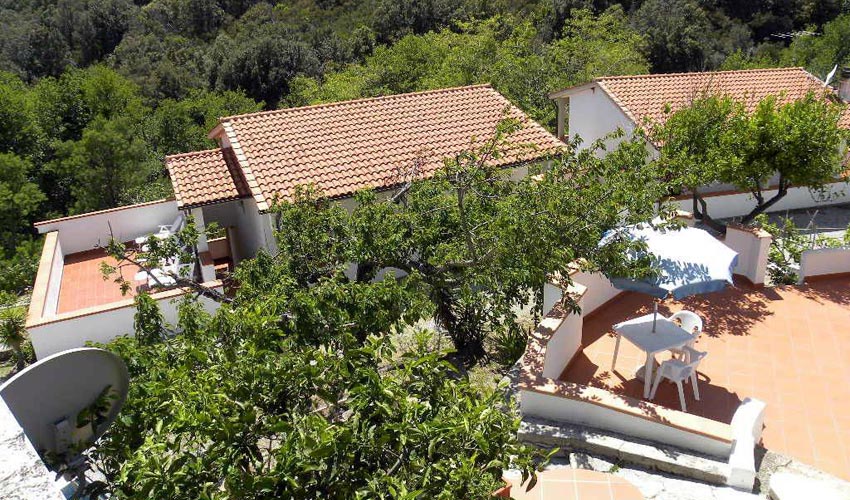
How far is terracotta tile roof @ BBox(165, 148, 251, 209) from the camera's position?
16.0 meters

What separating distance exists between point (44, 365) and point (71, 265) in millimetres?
15792

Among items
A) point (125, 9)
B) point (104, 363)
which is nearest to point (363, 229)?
point (104, 363)

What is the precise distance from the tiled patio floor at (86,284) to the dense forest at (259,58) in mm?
4586

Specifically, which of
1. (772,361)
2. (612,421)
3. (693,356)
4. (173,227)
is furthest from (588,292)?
(173,227)

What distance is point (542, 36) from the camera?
171 ft

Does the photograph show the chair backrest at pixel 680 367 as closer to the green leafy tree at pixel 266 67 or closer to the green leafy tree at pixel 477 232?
the green leafy tree at pixel 477 232

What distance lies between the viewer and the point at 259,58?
50.8 meters

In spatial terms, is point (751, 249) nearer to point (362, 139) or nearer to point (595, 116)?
point (362, 139)

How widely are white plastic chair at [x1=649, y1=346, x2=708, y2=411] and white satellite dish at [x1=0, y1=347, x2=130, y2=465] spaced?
6.96 meters

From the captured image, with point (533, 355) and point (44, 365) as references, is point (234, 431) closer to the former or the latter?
point (44, 365)

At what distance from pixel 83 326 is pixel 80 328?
7 centimetres

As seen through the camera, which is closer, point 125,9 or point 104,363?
point 104,363

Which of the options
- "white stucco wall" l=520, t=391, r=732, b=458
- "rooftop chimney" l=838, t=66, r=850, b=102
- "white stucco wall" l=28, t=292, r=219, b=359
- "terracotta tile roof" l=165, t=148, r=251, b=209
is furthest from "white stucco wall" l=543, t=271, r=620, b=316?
"rooftop chimney" l=838, t=66, r=850, b=102

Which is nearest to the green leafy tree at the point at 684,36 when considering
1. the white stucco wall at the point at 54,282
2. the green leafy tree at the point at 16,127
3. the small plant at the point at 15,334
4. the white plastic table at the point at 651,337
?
the green leafy tree at the point at 16,127
